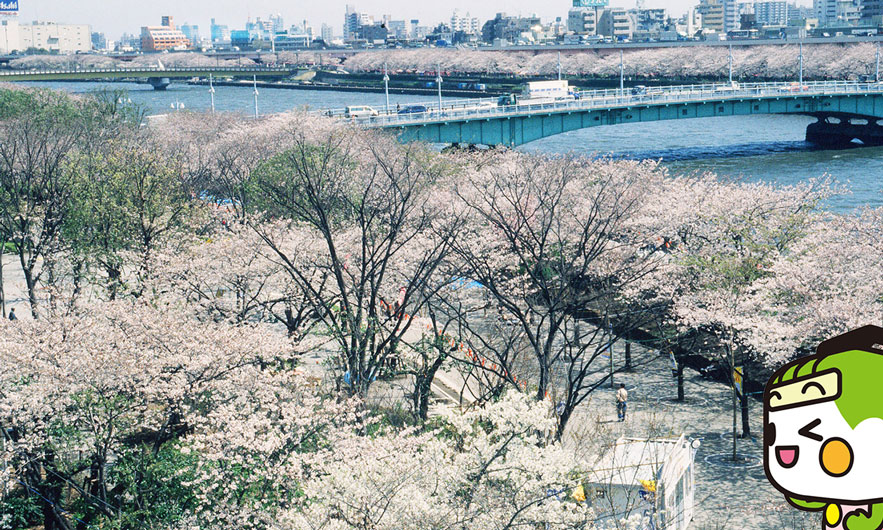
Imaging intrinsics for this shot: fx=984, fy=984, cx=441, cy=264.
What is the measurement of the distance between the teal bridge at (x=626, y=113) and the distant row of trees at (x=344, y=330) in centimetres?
2194

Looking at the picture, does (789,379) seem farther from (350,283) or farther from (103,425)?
(350,283)

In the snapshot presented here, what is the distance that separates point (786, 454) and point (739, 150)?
77862 mm

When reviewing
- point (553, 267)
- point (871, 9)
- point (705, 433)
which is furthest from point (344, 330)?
point (871, 9)

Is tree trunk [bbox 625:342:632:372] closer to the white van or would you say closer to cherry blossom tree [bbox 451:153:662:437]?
cherry blossom tree [bbox 451:153:662:437]

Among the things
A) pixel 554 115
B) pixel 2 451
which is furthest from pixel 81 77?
pixel 2 451

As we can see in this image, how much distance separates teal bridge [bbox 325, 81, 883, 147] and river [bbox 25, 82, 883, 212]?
2.44 metres

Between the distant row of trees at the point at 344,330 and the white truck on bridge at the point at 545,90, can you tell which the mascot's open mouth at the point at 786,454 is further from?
the white truck on bridge at the point at 545,90

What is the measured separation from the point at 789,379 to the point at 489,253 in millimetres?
25259

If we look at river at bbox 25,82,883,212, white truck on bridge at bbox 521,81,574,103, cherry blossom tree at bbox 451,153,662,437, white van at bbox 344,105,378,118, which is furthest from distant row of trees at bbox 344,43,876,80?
cherry blossom tree at bbox 451,153,662,437

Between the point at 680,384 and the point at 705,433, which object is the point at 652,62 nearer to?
the point at 680,384

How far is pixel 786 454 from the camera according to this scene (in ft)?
18.3

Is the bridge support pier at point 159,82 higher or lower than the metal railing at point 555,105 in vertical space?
higher

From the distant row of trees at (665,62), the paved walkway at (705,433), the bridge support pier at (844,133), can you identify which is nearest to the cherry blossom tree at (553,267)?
the paved walkway at (705,433)

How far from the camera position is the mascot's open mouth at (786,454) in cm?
555
